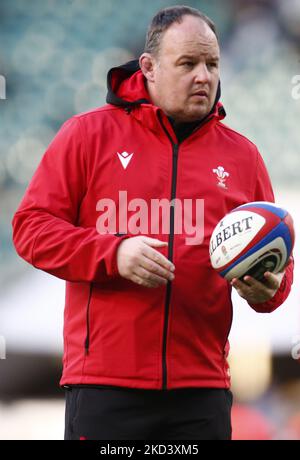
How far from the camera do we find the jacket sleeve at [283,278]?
116 inches

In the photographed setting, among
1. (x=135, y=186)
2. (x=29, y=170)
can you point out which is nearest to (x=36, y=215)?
(x=135, y=186)

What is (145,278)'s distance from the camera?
8.43ft

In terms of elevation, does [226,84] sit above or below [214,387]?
above

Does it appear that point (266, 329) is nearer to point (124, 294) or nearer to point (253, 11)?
point (253, 11)

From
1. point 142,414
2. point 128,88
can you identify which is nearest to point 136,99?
point 128,88

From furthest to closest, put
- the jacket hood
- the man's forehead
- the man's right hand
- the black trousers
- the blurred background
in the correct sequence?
1. the blurred background
2. the jacket hood
3. the man's forehead
4. the black trousers
5. the man's right hand

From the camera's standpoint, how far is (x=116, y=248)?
2646 millimetres

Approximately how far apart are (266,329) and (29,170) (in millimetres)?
1469

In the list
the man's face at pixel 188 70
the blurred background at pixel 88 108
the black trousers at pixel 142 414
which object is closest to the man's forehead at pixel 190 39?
the man's face at pixel 188 70

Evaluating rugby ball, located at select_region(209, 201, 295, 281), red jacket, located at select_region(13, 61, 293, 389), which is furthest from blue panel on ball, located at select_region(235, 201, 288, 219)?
red jacket, located at select_region(13, 61, 293, 389)

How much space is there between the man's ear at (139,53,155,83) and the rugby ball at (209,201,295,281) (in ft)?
1.92

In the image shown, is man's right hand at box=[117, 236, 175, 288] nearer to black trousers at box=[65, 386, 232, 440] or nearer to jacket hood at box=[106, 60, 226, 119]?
black trousers at box=[65, 386, 232, 440]

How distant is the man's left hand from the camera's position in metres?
2.72

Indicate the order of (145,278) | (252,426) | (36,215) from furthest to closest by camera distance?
(252,426), (36,215), (145,278)
